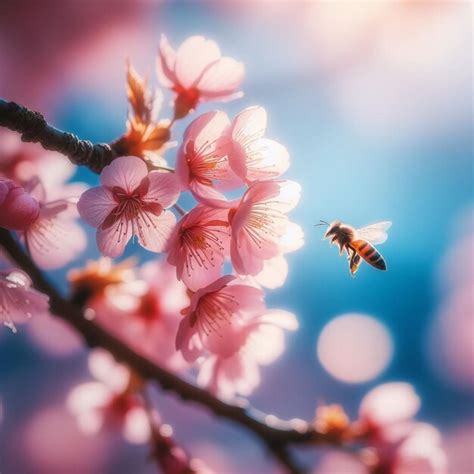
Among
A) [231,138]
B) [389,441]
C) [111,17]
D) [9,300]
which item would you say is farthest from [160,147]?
[111,17]

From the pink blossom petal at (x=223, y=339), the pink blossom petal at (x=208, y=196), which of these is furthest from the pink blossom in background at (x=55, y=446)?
the pink blossom petal at (x=208, y=196)

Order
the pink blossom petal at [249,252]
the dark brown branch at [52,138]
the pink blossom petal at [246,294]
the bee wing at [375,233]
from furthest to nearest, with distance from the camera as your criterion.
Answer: the bee wing at [375,233], the pink blossom petal at [246,294], the pink blossom petal at [249,252], the dark brown branch at [52,138]

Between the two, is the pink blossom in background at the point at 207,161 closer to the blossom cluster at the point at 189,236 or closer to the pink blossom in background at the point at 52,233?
the blossom cluster at the point at 189,236

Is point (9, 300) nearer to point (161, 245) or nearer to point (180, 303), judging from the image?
point (161, 245)

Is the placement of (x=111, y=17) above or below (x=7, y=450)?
above

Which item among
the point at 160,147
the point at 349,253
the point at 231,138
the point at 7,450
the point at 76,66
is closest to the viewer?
the point at 231,138

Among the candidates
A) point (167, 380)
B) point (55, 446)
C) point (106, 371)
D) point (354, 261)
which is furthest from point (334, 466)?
point (55, 446)

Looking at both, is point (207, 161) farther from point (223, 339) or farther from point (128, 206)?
point (223, 339)
